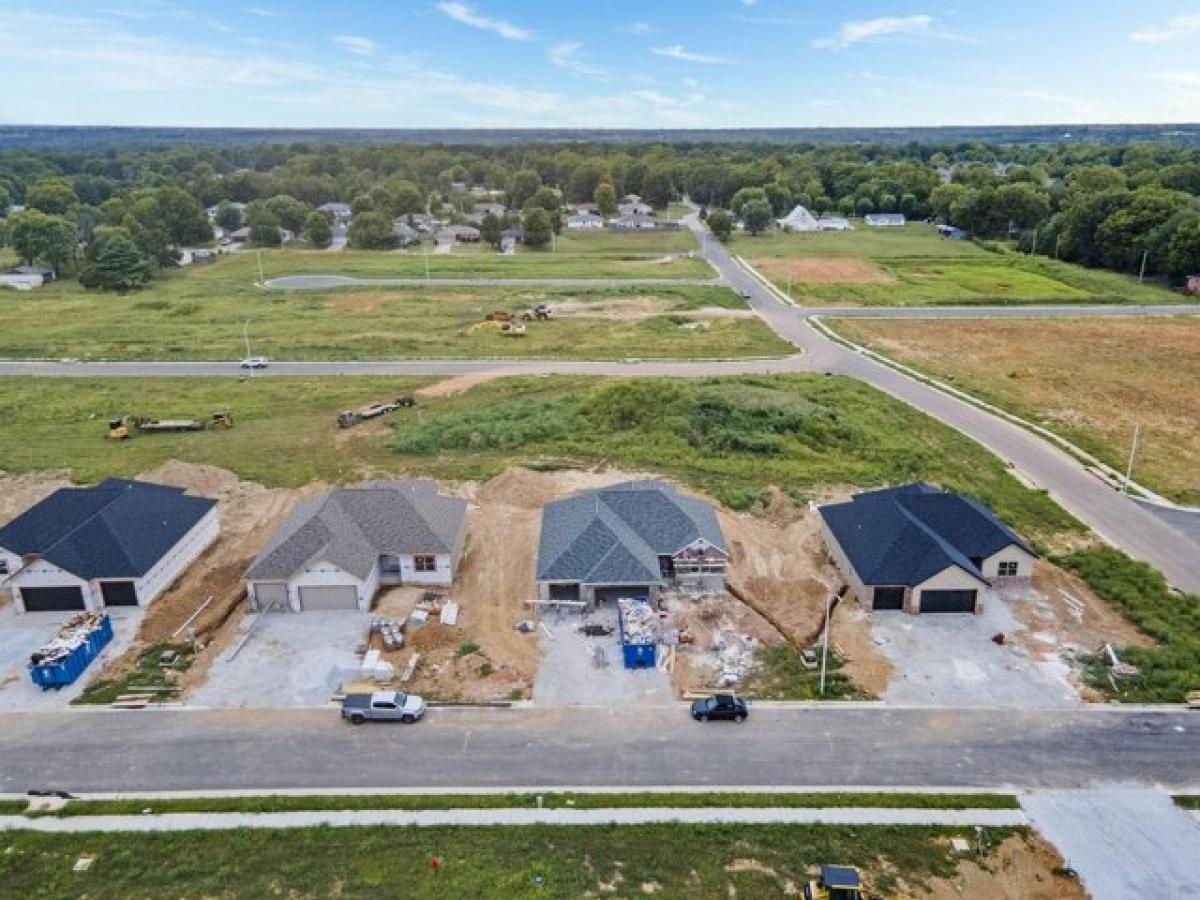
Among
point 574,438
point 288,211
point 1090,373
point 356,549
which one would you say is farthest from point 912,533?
point 288,211

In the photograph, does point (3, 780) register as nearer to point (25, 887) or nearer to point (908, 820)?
point (25, 887)

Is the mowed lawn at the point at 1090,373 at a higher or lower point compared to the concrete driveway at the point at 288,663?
higher

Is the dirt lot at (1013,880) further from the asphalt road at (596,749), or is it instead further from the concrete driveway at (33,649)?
the concrete driveway at (33,649)

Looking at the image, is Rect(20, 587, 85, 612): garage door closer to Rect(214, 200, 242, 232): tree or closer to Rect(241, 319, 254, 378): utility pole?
Rect(241, 319, 254, 378): utility pole

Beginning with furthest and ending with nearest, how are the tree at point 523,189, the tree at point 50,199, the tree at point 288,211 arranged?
the tree at point 523,189, the tree at point 288,211, the tree at point 50,199

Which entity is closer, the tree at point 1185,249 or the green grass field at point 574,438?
the green grass field at point 574,438

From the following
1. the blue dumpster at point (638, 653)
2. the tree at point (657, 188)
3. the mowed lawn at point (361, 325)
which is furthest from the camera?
the tree at point (657, 188)

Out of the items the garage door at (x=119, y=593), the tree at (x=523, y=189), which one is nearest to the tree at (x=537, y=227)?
the tree at (x=523, y=189)

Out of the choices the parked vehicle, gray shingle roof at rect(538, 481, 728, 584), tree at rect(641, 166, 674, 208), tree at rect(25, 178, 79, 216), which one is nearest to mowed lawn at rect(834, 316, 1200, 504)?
gray shingle roof at rect(538, 481, 728, 584)
